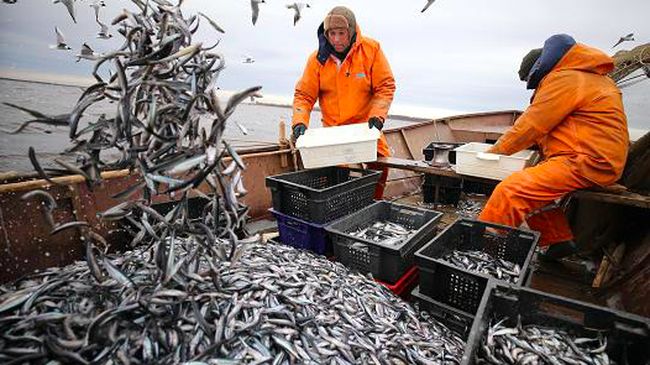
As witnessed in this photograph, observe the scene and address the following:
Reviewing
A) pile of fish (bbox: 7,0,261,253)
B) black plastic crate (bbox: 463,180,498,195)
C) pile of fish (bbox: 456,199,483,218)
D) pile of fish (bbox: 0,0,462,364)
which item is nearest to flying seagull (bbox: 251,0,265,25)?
pile of fish (bbox: 0,0,462,364)

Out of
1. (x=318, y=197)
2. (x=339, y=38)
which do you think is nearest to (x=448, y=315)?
(x=318, y=197)

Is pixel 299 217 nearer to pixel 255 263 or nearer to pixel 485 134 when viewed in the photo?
pixel 255 263

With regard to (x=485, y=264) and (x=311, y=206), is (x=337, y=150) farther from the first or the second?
(x=485, y=264)

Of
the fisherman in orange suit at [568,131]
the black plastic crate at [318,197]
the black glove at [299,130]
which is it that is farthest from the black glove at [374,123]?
the fisherman in orange suit at [568,131]

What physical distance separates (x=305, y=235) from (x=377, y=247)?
0.90m

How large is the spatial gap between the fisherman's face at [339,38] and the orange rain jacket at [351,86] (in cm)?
13

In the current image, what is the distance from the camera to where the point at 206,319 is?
2160 millimetres

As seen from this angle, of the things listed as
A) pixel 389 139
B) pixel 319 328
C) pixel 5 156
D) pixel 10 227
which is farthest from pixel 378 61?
pixel 5 156

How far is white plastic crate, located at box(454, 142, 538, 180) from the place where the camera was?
396 cm

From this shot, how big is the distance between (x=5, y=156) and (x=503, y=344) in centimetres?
1507

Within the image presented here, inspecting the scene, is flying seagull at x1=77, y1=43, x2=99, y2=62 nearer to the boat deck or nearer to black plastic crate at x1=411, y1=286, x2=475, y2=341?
black plastic crate at x1=411, y1=286, x2=475, y2=341

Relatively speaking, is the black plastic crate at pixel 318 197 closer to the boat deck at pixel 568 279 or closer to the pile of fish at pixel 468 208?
the boat deck at pixel 568 279

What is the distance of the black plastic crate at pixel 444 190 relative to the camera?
20.7ft

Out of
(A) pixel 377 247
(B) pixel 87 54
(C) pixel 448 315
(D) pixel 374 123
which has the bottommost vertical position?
(C) pixel 448 315
